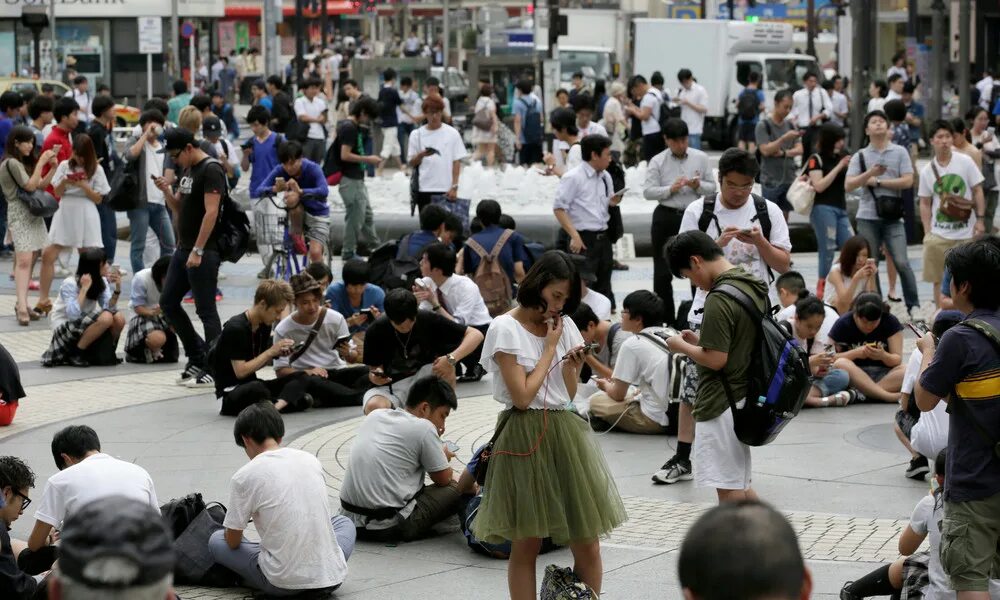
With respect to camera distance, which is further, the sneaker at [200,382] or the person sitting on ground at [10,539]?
the sneaker at [200,382]

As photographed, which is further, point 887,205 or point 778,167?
point 778,167

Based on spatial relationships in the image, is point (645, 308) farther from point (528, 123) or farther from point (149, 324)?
point (528, 123)

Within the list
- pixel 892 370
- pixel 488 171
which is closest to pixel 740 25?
pixel 488 171

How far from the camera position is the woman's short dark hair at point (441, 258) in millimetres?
11492

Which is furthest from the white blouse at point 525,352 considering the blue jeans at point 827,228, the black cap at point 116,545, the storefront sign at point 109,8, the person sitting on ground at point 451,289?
the storefront sign at point 109,8

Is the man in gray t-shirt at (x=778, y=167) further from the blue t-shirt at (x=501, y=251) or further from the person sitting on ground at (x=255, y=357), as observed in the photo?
the person sitting on ground at (x=255, y=357)

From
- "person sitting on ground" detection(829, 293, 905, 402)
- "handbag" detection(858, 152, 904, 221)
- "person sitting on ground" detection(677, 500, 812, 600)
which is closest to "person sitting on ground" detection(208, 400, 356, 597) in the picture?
"person sitting on ground" detection(677, 500, 812, 600)

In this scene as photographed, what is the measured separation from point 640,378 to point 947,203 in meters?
4.68

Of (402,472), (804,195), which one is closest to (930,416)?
(402,472)

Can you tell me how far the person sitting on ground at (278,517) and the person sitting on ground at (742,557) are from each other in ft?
13.4

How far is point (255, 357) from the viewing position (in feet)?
35.4

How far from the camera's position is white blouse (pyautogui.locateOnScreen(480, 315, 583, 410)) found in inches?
243

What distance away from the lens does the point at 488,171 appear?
71.3 ft

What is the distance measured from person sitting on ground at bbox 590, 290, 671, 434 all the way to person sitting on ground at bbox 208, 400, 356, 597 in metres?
3.11
